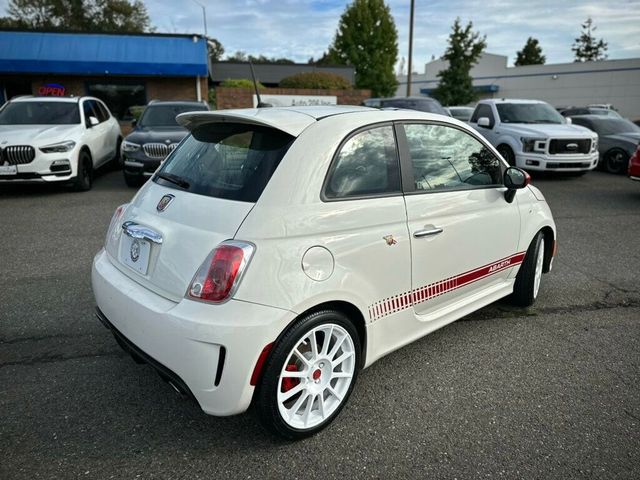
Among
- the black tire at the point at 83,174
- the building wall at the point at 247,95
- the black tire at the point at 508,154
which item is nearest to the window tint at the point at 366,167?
the black tire at the point at 83,174

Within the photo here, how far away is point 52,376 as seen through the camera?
9.89ft

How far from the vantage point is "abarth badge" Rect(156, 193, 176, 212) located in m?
2.60

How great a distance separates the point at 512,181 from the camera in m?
3.46

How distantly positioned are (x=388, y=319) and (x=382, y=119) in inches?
47.8

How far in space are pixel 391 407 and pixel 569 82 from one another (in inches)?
1831

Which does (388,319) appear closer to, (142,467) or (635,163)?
(142,467)

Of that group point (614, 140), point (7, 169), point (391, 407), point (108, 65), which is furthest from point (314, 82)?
point (391, 407)

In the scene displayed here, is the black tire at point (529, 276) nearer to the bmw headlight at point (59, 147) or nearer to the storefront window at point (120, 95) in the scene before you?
the bmw headlight at point (59, 147)

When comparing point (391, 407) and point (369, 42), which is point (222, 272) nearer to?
point (391, 407)

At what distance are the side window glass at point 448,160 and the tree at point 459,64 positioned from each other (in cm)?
3350

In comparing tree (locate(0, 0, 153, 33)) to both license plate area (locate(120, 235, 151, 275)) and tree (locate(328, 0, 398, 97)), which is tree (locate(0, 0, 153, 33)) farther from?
license plate area (locate(120, 235, 151, 275))

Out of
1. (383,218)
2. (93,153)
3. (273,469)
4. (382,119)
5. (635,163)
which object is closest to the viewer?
(273,469)

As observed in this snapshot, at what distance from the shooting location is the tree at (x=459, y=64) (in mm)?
33312

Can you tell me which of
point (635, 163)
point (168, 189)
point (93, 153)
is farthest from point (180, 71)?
point (168, 189)
